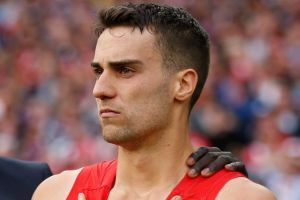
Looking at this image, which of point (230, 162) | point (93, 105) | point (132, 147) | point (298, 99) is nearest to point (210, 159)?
point (230, 162)

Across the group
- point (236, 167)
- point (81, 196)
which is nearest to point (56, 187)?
point (81, 196)

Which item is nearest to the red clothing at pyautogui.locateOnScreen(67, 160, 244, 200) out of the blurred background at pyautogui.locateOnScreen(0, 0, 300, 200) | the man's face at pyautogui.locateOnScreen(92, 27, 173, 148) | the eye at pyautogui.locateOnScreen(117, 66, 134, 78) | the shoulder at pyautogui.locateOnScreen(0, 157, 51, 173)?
the man's face at pyautogui.locateOnScreen(92, 27, 173, 148)

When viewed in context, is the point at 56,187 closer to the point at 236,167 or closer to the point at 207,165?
the point at 207,165

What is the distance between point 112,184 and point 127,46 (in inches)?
25.3

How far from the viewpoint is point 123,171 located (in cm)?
422

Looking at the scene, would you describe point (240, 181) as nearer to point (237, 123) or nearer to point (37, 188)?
point (37, 188)

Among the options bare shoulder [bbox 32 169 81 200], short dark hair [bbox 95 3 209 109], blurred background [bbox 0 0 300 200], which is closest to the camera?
short dark hair [bbox 95 3 209 109]

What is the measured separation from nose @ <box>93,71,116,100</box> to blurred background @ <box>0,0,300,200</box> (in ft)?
12.5

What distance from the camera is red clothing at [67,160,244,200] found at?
403 centimetres

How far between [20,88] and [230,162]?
27.3ft

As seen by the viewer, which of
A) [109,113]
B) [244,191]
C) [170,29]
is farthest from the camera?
[170,29]

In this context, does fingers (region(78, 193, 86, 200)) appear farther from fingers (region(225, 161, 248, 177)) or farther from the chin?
fingers (region(225, 161, 248, 177))

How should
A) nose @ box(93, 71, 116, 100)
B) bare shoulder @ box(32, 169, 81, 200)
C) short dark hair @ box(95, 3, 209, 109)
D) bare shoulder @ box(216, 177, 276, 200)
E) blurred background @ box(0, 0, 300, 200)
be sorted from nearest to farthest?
bare shoulder @ box(216, 177, 276, 200) → nose @ box(93, 71, 116, 100) → short dark hair @ box(95, 3, 209, 109) → bare shoulder @ box(32, 169, 81, 200) → blurred background @ box(0, 0, 300, 200)

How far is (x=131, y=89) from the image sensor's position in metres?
4.02
